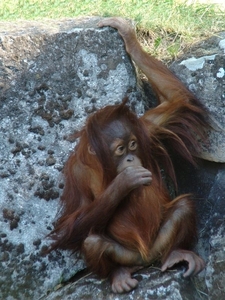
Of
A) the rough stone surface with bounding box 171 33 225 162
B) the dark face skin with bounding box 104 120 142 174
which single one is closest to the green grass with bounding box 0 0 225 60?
the rough stone surface with bounding box 171 33 225 162

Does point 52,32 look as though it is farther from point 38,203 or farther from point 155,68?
point 38,203

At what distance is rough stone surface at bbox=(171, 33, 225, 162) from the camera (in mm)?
3734

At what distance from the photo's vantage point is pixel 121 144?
3355 millimetres

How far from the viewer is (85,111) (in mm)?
3898

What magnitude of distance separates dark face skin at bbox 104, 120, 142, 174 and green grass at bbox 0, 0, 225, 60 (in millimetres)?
830

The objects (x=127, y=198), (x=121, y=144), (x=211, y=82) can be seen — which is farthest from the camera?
(x=211, y=82)

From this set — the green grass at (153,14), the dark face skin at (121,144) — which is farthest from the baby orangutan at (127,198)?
the green grass at (153,14)

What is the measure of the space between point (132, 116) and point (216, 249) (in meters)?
0.71

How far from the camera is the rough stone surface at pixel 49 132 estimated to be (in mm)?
3695

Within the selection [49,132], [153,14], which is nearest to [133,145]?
[49,132]

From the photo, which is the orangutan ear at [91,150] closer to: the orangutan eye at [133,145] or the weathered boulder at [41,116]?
the orangutan eye at [133,145]

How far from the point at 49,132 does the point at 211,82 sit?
2.82 ft

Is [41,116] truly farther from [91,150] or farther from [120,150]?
[120,150]

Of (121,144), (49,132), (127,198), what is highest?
(121,144)
